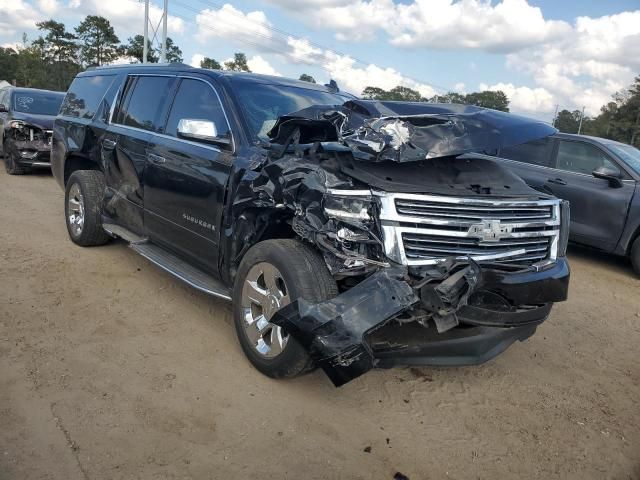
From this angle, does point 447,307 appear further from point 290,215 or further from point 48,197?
point 48,197

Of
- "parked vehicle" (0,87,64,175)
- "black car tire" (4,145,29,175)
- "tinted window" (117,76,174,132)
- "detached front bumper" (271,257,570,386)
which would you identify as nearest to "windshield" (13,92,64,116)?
"parked vehicle" (0,87,64,175)

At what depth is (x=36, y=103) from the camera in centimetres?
1116

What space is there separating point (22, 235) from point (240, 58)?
41831 millimetres

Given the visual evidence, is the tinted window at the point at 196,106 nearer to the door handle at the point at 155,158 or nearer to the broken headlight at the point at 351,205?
the door handle at the point at 155,158

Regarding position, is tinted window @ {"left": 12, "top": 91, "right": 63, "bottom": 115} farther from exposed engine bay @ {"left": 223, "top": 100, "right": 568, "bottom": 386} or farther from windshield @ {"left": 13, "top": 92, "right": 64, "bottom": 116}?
exposed engine bay @ {"left": 223, "top": 100, "right": 568, "bottom": 386}

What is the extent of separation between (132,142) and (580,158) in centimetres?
589

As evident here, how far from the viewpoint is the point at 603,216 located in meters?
6.96

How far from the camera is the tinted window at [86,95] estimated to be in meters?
5.85

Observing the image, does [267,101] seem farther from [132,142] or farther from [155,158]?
[132,142]

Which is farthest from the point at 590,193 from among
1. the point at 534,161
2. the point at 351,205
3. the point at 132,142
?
the point at 132,142

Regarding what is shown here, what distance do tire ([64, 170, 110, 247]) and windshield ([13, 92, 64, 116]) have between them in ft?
20.0

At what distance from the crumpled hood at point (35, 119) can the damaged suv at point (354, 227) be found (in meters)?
7.25

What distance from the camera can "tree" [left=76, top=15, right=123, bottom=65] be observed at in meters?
45.3

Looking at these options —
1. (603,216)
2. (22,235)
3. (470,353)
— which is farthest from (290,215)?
(603,216)
